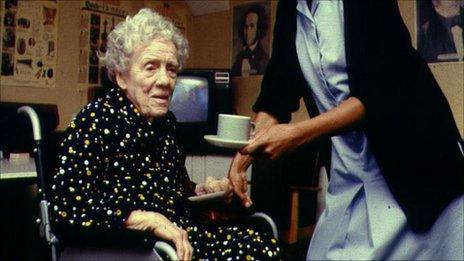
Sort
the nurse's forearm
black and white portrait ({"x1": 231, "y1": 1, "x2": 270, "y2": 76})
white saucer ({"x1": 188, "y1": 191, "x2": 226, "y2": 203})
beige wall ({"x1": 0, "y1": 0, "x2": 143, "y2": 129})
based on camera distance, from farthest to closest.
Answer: black and white portrait ({"x1": 231, "y1": 1, "x2": 270, "y2": 76}) < beige wall ({"x1": 0, "y1": 0, "x2": 143, "y2": 129}) < white saucer ({"x1": 188, "y1": 191, "x2": 226, "y2": 203}) < the nurse's forearm

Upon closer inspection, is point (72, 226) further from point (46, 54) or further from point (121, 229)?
point (46, 54)

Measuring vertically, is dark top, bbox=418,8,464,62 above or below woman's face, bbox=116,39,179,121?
Result: above

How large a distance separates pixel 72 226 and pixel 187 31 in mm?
2487

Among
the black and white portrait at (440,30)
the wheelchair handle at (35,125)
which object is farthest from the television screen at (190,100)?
the wheelchair handle at (35,125)

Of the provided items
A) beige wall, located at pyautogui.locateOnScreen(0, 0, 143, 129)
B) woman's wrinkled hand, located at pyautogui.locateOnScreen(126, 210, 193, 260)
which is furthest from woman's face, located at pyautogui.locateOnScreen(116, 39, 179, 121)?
beige wall, located at pyautogui.locateOnScreen(0, 0, 143, 129)

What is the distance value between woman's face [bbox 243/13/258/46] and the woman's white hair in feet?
5.81

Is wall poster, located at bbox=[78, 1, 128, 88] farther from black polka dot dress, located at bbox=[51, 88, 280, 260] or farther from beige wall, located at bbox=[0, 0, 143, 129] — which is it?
black polka dot dress, located at bbox=[51, 88, 280, 260]

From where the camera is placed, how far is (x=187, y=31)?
343 cm

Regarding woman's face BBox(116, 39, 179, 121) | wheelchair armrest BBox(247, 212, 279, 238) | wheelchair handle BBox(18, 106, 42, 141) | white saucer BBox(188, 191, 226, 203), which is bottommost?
A: wheelchair armrest BBox(247, 212, 279, 238)

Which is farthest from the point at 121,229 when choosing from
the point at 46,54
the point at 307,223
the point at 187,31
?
the point at 187,31

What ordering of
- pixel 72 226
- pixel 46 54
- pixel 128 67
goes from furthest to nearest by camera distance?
pixel 46 54, pixel 128 67, pixel 72 226

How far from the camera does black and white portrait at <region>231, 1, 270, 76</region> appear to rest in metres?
3.04

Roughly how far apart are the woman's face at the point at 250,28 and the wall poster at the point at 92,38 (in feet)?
2.70

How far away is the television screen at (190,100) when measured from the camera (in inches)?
112
